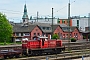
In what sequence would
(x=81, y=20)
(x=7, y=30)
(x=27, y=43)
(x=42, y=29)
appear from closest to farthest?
(x=27, y=43) → (x=7, y=30) → (x=42, y=29) → (x=81, y=20)

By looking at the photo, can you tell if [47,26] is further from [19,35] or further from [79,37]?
[79,37]

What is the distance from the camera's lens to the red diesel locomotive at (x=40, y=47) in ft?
113

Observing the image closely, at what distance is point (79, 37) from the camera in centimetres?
9825

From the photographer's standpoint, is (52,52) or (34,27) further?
(34,27)

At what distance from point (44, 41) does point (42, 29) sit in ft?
157

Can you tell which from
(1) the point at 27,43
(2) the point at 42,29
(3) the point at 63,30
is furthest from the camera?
(3) the point at 63,30

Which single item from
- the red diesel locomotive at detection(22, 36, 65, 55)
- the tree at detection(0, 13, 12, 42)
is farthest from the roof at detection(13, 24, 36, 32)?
the red diesel locomotive at detection(22, 36, 65, 55)

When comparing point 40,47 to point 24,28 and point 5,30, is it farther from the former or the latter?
point 24,28

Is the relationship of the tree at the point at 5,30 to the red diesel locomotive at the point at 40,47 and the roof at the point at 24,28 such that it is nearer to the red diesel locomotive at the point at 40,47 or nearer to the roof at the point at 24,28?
the roof at the point at 24,28

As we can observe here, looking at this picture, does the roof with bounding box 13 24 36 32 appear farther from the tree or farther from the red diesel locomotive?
the red diesel locomotive

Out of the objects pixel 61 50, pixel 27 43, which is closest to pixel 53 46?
pixel 61 50

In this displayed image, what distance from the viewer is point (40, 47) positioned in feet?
121

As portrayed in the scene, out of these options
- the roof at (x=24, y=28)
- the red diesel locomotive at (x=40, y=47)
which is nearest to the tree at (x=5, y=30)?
the roof at (x=24, y=28)

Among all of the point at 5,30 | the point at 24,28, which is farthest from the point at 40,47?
the point at 24,28
